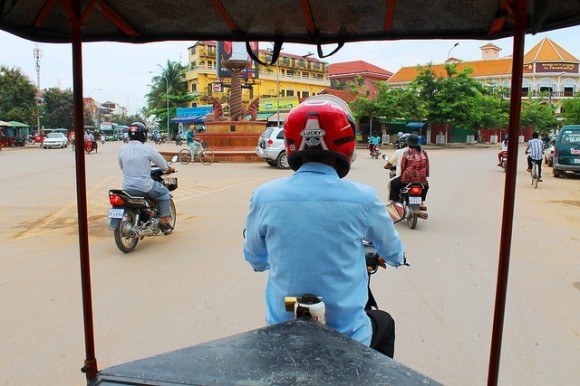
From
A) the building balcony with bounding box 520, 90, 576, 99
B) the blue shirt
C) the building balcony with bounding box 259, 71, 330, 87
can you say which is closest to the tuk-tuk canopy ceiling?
the blue shirt

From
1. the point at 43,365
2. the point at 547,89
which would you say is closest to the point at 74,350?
the point at 43,365

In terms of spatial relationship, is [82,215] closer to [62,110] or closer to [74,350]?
[74,350]

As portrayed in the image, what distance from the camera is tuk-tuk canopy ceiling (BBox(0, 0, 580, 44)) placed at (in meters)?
2.25

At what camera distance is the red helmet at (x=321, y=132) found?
1.95 m

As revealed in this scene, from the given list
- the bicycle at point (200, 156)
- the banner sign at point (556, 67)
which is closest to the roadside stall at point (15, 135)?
the bicycle at point (200, 156)

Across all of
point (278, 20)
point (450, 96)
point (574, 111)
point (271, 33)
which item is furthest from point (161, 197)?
point (450, 96)

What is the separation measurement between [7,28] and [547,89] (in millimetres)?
70593

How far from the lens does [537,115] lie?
53.3 m

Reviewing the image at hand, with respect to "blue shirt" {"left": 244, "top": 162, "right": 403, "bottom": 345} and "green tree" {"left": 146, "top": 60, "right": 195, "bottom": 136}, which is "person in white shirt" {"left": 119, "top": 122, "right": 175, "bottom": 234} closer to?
"blue shirt" {"left": 244, "top": 162, "right": 403, "bottom": 345}

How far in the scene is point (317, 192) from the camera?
Answer: 1.82 m

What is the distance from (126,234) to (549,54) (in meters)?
70.7

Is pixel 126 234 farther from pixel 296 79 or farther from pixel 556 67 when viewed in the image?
pixel 556 67

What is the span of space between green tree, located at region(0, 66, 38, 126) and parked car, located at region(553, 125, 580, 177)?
41738 millimetres

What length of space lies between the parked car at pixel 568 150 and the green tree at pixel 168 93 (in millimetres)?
49571
